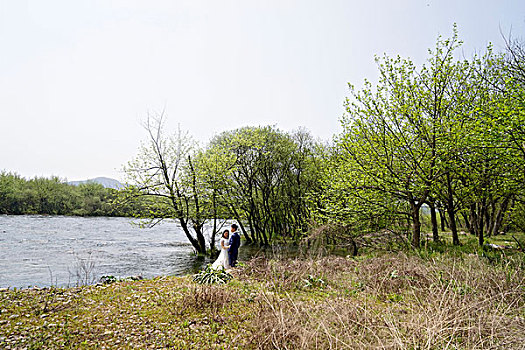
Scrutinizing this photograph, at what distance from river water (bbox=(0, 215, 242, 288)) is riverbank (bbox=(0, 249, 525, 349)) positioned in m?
2.82

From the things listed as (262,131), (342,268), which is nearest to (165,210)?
(262,131)

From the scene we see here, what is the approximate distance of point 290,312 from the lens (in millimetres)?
5695

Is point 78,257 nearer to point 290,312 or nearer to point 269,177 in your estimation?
point 290,312

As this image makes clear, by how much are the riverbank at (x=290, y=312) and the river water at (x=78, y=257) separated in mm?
2819

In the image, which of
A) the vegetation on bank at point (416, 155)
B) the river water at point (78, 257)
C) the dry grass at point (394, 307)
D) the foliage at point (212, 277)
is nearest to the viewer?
the dry grass at point (394, 307)

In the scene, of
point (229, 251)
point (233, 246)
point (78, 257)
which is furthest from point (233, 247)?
point (78, 257)

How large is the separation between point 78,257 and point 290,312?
10831 mm

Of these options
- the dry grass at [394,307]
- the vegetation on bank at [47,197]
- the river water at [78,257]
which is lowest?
the river water at [78,257]

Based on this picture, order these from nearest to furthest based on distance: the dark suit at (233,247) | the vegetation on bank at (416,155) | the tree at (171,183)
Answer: the vegetation on bank at (416,155), the dark suit at (233,247), the tree at (171,183)

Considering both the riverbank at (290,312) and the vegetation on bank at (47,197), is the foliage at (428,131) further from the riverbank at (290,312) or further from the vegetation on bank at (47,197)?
the vegetation on bank at (47,197)

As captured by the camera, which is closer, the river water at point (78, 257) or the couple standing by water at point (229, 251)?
the river water at point (78, 257)

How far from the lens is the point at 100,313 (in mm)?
6809

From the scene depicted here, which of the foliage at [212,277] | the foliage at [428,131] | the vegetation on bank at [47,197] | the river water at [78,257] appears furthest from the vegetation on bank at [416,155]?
the vegetation on bank at [47,197]

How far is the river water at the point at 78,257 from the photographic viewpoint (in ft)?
41.4
